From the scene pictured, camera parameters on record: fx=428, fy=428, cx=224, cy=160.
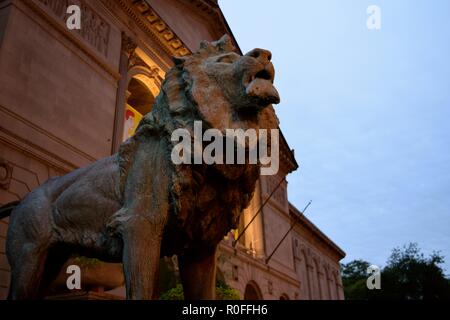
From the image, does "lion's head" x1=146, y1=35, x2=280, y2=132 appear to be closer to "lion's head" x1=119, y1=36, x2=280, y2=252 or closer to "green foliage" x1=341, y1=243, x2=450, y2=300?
"lion's head" x1=119, y1=36, x2=280, y2=252

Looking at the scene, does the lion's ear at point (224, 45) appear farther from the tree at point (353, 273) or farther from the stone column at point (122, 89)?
the tree at point (353, 273)

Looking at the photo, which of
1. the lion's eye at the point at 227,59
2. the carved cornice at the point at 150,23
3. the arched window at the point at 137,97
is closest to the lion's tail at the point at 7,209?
the lion's eye at the point at 227,59

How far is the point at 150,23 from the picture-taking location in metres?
15.8

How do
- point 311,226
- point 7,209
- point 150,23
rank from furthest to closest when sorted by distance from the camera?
point 311,226
point 150,23
point 7,209

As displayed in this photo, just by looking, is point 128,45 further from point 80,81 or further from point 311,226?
point 311,226

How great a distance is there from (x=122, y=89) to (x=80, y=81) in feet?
7.36

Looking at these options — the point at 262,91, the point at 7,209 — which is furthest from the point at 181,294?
the point at 262,91

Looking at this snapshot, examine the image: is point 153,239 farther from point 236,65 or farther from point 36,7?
point 36,7

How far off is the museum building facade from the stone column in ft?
0.11

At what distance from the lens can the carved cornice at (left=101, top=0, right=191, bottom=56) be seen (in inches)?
578

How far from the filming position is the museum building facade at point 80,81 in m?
8.95

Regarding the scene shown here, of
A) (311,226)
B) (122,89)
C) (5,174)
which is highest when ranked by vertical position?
(311,226)
